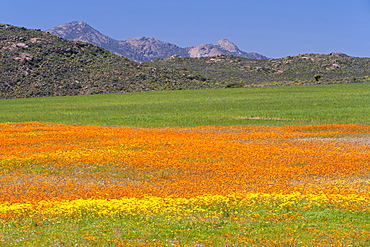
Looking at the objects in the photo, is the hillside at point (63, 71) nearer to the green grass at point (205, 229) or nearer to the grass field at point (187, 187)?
the grass field at point (187, 187)

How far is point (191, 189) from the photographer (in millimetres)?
21047

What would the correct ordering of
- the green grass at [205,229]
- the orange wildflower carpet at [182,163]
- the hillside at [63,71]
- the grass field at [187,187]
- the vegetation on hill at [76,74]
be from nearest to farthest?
the green grass at [205,229]
the grass field at [187,187]
the orange wildflower carpet at [182,163]
the hillside at [63,71]
the vegetation on hill at [76,74]

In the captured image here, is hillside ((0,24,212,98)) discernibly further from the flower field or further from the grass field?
the flower field

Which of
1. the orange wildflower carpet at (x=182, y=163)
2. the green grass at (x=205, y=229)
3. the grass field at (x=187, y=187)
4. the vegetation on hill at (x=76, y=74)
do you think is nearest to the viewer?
the green grass at (x=205, y=229)

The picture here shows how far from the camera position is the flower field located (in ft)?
46.5

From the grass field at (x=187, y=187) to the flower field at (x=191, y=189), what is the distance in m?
0.05

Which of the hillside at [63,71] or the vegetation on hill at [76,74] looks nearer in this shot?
the hillside at [63,71]

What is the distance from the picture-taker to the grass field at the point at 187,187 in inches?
557

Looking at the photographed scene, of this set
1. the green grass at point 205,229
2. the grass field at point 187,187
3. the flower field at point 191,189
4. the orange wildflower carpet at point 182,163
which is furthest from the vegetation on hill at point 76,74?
the green grass at point 205,229

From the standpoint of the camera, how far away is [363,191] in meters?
19.7

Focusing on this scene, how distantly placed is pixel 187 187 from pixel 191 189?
0.54m

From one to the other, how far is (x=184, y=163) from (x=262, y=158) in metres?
4.83

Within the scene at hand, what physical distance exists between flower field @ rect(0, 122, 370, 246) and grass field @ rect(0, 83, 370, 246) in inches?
2.0

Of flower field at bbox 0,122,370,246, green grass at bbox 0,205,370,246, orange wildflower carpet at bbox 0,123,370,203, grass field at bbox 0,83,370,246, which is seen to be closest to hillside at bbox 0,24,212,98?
grass field at bbox 0,83,370,246
